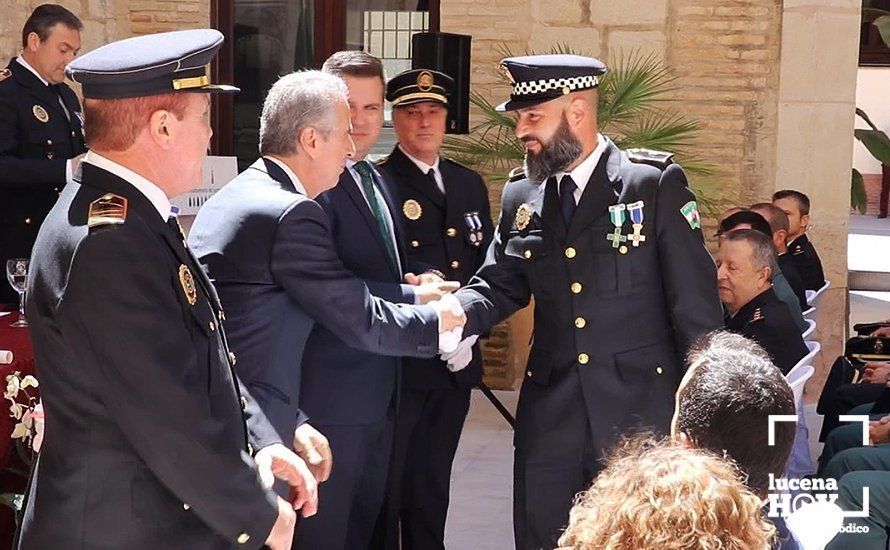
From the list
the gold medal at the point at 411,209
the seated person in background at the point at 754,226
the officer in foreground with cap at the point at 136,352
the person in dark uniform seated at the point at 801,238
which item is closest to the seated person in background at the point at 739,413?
the officer in foreground with cap at the point at 136,352

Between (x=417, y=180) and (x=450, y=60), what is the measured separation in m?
1.99

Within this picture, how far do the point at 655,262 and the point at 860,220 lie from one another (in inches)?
583

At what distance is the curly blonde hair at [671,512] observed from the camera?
1727mm

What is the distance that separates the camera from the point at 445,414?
461 cm

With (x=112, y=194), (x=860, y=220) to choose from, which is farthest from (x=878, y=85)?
(x=112, y=194)

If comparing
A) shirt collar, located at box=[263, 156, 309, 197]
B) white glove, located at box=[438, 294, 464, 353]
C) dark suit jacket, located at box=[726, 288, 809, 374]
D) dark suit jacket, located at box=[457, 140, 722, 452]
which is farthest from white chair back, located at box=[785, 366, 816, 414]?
shirt collar, located at box=[263, 156, 309, 197]

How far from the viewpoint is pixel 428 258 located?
488 centimetres

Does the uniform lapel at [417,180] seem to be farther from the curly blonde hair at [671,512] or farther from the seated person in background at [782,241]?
the curly blonde hair at [671,512]

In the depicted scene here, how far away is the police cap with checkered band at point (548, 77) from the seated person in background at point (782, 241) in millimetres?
2699

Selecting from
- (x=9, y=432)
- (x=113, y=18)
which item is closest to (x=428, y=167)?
(x=9, y=432)

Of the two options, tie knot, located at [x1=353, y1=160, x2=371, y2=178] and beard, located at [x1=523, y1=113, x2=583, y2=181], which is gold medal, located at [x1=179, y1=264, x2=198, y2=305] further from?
tie knot, located at [x1=353, y1=160, x2=371, y2=178]

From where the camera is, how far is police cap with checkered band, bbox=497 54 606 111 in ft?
12.5

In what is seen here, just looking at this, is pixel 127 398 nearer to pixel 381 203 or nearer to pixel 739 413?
pixel 739 413

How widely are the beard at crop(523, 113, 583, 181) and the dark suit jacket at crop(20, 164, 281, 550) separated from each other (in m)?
1.56
